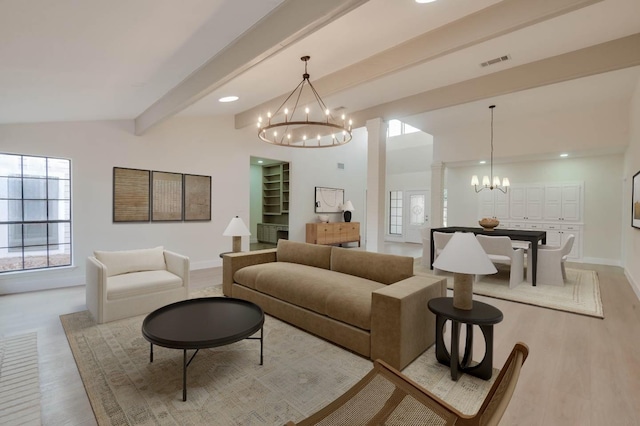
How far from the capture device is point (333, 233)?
8422 mm

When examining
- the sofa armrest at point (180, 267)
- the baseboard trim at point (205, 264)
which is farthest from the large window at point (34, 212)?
the sofa armrest at point (180, 267)

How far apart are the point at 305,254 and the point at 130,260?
216cm

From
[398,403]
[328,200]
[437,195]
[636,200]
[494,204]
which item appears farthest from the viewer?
[328,200]

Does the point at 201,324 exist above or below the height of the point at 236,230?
below

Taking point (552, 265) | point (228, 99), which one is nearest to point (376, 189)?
point (228, 99)

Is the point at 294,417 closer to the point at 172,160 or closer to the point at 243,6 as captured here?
the point at 243,6

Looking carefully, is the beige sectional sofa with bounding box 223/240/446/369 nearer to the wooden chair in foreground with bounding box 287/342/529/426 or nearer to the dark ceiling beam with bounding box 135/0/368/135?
the wooden chair in foreground with bounding box 287/342/529/426

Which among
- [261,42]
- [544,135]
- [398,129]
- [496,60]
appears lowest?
[261,42]

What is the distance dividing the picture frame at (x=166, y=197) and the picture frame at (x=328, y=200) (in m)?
3.69

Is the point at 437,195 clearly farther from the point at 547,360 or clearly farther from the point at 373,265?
the point at 547,360

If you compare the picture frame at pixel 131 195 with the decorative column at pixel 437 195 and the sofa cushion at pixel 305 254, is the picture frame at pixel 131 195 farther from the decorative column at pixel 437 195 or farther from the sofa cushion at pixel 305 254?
the decorative column at pixel 437 195

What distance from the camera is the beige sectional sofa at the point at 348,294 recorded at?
227 cm

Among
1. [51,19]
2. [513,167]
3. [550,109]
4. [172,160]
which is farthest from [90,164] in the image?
[513,167]

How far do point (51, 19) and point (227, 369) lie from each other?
2564mm
